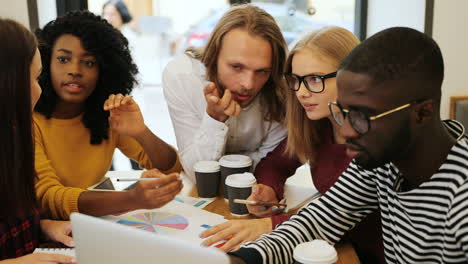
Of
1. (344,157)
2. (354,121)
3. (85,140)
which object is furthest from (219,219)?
(85,140)

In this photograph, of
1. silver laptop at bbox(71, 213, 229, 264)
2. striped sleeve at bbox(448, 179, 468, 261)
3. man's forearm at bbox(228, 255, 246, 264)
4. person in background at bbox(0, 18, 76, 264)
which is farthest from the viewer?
person in background at bbox(0, 18, 76, 264)

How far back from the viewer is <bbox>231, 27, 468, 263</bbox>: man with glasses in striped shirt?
0.84m

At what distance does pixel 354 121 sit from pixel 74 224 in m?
0.53

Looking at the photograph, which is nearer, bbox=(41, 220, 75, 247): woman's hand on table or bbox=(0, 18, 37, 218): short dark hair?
bbox=(0, 18, 37, 218): short dark hair

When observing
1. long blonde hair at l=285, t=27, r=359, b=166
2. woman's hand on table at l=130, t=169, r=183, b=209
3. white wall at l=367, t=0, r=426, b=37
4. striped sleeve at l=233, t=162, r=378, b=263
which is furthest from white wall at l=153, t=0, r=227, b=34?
striped sleeve at l=233, t=162, r=378, b=263

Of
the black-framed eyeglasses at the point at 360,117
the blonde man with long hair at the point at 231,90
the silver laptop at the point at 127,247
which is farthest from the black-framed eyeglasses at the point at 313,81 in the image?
the silver laptop at the point at 127,247

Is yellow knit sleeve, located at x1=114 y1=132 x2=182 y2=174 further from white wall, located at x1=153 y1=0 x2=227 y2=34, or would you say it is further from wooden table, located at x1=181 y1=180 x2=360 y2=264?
white wall, located at x1=153 y1=0 x2=227 y2=34

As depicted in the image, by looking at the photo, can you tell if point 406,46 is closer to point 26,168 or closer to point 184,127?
point 26,168

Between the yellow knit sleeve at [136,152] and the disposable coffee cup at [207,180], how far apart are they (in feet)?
1.03

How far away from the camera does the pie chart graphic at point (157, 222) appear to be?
1221 mm

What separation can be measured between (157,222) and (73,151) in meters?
0.55

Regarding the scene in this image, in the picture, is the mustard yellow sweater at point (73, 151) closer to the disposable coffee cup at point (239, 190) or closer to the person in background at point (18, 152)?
the person in background at point (18, 152)

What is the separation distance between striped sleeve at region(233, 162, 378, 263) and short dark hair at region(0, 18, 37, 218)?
59 cm

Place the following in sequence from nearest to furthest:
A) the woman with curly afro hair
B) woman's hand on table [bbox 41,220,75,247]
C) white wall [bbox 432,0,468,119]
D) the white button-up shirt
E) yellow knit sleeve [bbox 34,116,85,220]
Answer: woman's hand on table [bbox 41,220,75,247] → yellow knit sleeve [bbox 34,116,85,220] → the woman with curly afro hair → the white button-up shirt → white wall [bbox 432,0,468,119]
